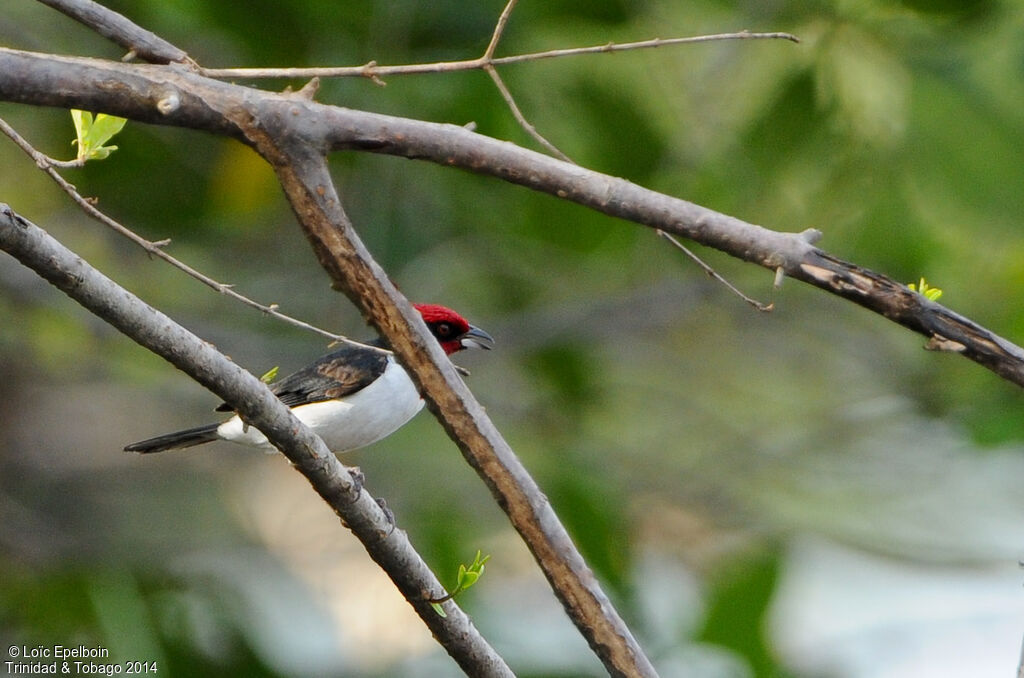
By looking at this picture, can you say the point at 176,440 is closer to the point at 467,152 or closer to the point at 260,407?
the point at 260,407

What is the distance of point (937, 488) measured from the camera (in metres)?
9.16

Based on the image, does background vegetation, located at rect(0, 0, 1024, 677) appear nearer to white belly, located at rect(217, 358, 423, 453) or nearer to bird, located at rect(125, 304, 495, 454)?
bird, located at rect(125, 304, 495, 454)

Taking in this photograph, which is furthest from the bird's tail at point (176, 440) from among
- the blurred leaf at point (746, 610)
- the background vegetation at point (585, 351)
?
the blurred leaf at point (746, 610)

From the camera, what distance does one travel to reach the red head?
4.52 m

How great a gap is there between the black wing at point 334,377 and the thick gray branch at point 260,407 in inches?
67.4

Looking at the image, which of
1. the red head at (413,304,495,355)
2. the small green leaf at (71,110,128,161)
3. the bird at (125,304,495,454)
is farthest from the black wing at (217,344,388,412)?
the small green leaf at (71,110,128,161)

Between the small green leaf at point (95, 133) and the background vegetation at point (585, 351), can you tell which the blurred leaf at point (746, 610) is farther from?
the small green leaf at point (95, 133)

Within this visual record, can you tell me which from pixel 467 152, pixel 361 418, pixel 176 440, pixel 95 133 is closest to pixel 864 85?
pixel 361 418

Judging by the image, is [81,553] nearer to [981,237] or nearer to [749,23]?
[749,23]

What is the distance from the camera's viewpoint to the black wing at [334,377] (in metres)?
4.37

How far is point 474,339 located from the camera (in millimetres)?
4656

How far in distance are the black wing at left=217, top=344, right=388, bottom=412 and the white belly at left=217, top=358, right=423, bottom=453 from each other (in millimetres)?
97

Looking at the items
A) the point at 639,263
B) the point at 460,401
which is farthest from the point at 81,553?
the point at 460,401

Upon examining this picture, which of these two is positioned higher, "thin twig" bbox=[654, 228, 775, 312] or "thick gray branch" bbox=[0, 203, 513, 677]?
"thin twig" bbox=[654, 228, 775, 312]
